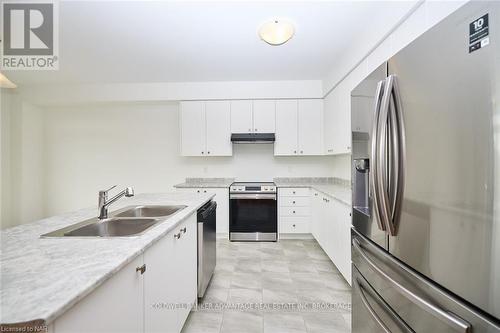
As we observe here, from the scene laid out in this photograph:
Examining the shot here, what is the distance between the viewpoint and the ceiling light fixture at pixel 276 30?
6.23 ft

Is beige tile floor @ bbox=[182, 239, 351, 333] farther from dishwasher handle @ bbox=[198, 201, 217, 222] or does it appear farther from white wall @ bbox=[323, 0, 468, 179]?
white wall @ bbox=[323, 0, 468, 179]

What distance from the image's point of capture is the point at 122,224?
5.17 ft

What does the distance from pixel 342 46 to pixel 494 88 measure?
254 centimetres

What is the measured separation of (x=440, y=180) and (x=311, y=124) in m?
3.39

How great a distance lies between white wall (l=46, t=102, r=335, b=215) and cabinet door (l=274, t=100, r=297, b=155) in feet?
1.16

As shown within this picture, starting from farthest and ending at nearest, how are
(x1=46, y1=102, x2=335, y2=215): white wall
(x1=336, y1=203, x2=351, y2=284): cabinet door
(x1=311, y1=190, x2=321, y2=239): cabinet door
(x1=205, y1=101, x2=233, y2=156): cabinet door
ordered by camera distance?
1. (x1=46, y1=102, x2=335, y2=215): white wall
2. (x1=205, y1=101, x2=233, y2=156): cabinet door
3. (x1=311, y1=190, x2=321, y2=239): cabinet door
4. (x1=336, y1=203, x2=351, y2=284): cabinet door

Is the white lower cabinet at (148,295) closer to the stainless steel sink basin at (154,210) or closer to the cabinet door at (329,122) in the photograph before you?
the stainless steel sink basin at (154,210)

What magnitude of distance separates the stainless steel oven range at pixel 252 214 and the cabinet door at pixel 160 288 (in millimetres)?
2239

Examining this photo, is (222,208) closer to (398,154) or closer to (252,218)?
(252,218)

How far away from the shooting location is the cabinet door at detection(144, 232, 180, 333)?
1112 millimetres

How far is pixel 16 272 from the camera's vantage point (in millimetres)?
750

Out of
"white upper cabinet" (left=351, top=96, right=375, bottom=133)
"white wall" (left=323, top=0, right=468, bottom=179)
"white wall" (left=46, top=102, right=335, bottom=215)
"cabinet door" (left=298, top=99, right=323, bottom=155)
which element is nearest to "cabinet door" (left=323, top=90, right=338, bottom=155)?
"white wall" (left=323, top=0, right=468, bottom=179)

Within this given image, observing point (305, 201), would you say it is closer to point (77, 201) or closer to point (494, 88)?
point (494, 88)

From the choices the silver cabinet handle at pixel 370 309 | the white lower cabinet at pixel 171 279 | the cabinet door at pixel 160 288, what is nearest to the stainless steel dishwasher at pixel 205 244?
the white lower cabinet at pixel 171 279
